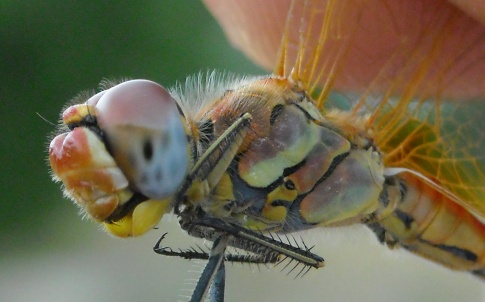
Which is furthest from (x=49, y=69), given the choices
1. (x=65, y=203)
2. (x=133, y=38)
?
(x=65, y=203)

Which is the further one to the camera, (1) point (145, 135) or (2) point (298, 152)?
(2) point (298, 152)

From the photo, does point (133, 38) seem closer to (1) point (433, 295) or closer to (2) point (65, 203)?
(2) point (65, 203)

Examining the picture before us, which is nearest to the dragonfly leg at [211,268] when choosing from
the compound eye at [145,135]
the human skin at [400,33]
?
the compound eye at [145,135]

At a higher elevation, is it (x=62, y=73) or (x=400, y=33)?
(x=62, y=73)

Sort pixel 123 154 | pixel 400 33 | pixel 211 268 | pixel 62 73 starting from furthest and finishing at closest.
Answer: pixel 62 73
pixel 400 33
pixel 211 268
pixel 123 154

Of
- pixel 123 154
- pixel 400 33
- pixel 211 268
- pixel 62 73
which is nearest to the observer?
pixel 123 154

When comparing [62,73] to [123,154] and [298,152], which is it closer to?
[298,152]

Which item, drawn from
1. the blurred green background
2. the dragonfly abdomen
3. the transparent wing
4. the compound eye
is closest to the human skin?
the transparent wing

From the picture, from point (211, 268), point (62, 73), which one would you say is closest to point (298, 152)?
point (211, 268)

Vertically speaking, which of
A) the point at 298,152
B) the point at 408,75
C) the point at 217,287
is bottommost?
the point at 217,287
